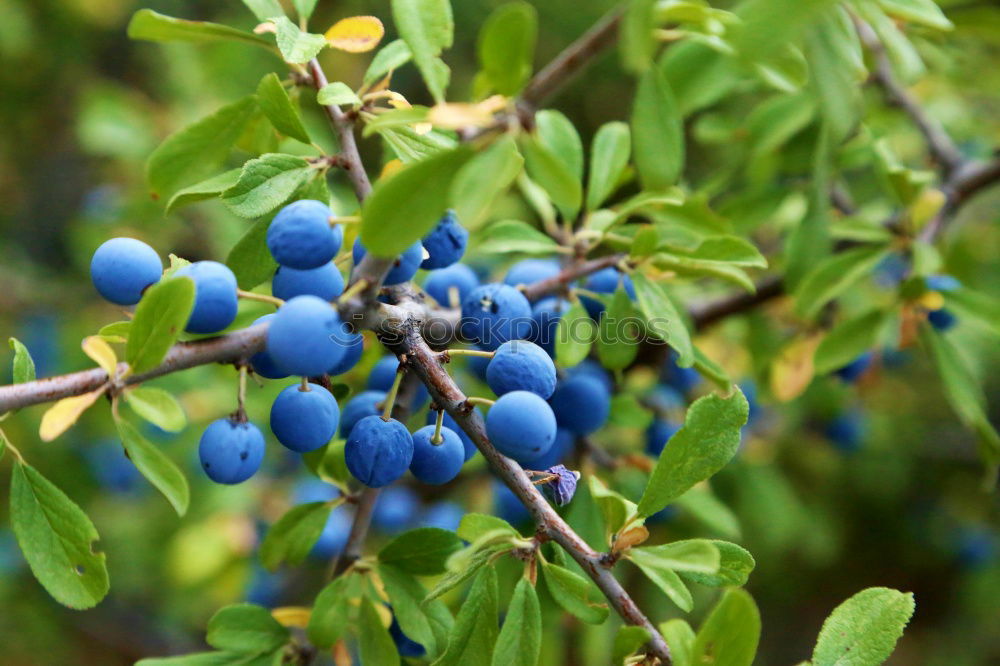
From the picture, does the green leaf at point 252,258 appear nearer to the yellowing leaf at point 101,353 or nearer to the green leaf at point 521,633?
the yellowing leaf at point 101,353

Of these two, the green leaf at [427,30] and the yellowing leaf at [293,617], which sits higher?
the green leaf at [427,30]

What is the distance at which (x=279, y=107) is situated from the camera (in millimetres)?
908

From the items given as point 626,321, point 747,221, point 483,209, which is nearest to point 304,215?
point 483,209

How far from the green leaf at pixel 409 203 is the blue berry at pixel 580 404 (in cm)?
55

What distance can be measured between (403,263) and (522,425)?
213mm

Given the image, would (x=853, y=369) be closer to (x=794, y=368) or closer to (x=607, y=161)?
(x=794, y=368)

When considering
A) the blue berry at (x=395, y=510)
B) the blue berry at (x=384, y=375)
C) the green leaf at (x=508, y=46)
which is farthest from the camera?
the blue berry at (x=395, y=510)

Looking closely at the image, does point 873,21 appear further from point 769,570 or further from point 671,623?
point 769,570

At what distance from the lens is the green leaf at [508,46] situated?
→ 2.14ft

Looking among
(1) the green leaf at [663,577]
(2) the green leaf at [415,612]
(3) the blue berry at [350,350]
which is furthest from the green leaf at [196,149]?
(1) the green leaf at [663,577]

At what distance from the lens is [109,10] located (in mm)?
2760

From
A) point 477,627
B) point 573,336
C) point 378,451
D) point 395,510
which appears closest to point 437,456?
point 378,451

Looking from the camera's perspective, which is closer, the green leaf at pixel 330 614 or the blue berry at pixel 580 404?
the green leaf at pixel 330 614

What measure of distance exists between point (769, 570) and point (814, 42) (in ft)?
7.10
